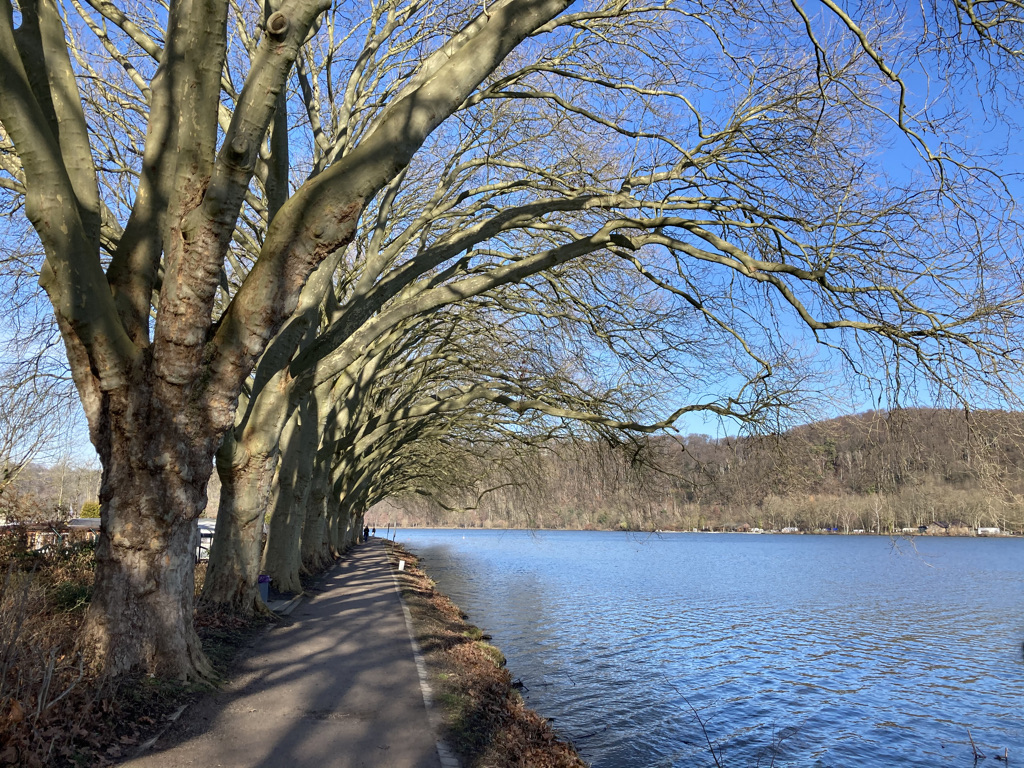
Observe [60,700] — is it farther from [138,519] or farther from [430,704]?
[430,704]

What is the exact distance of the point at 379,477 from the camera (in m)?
40.1

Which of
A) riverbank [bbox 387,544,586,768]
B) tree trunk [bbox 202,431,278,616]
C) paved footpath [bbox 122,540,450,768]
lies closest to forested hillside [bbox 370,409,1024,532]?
riverbank [bbox 387,544,586,768]

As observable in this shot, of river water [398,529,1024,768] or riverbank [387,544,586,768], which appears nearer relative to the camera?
riverbank [387,544,586,768]

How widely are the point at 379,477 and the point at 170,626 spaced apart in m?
33.4

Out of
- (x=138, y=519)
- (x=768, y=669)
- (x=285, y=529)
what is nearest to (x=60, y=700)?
(x=138, y=519)

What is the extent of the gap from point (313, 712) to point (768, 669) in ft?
42.5

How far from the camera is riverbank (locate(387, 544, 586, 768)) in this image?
6.40 metres

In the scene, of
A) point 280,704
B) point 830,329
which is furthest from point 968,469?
point 280,704

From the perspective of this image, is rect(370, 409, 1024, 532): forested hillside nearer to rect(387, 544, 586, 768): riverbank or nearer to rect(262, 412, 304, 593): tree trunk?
rect(387, 544, 586, 768): riverbank

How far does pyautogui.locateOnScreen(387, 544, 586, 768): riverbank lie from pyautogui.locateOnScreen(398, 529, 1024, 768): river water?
1.75 metres

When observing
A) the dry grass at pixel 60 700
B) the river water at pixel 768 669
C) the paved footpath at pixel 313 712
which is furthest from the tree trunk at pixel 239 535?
the river water at pixel 768 669

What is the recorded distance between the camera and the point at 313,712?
6930mm

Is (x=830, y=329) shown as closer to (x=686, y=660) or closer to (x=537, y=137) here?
(x=537, y=137)

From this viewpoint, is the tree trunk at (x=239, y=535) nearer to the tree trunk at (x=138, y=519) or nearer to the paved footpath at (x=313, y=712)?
the paved footpath at (x=313, y=712)
